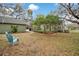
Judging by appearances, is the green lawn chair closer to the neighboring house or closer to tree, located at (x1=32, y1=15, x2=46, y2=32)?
the neighboring house

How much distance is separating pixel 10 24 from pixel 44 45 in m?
0.49

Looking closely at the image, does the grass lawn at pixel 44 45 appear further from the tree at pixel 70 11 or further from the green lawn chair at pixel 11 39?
the tree at pixel 70 11

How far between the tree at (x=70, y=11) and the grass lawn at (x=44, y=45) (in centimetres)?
21

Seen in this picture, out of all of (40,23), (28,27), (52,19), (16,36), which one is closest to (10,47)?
(16,36)

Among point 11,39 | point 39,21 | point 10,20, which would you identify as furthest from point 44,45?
point 10,20

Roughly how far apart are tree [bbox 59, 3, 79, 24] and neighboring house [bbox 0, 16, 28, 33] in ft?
1.63

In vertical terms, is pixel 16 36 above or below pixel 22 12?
below

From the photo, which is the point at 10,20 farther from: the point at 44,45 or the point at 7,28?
the point at 44,45

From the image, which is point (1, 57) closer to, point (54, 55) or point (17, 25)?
point (17, 25)

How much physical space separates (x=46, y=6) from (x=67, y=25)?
1.16 feet

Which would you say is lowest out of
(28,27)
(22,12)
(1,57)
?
(1,57)

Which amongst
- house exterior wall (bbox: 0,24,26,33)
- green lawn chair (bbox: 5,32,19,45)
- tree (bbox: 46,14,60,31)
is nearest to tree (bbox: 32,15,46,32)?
tree (bbox: 46,14,60,31)

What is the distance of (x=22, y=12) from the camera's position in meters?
2.32

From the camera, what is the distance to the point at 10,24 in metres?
2.28
